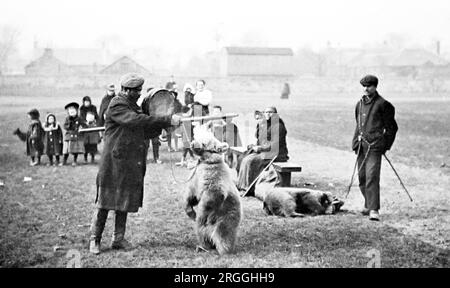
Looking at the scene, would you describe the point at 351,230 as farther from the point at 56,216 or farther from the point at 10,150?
the point at 10,150

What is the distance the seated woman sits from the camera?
914 cm

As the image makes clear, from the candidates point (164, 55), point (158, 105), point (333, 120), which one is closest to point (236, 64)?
point (164, 55)

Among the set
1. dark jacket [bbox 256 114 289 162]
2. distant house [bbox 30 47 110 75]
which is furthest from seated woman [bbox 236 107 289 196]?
distant house [bbox 30 47 110 75]

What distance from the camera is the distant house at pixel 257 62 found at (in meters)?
48.1

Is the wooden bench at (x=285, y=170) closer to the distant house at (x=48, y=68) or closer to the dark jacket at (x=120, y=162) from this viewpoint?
the dark jacket at (x=120, y=162)

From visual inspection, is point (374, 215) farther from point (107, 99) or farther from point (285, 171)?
point (107, 99)

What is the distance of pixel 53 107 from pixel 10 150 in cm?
1063

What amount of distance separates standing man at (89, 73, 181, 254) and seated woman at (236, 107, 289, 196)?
13.0 feet

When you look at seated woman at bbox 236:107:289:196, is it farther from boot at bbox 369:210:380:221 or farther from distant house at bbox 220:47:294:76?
distant house at bbox 220:47:294:76

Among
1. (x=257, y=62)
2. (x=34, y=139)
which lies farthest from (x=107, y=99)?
(x=257, y=62)

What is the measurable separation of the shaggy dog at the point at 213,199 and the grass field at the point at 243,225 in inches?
8.2

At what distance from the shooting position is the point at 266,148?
9.34 metres

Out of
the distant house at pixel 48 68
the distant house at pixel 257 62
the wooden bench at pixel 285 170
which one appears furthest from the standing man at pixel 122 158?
the distant house at pixel 257 62
